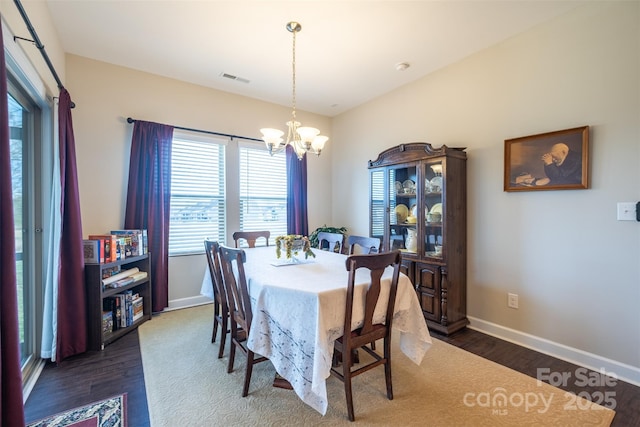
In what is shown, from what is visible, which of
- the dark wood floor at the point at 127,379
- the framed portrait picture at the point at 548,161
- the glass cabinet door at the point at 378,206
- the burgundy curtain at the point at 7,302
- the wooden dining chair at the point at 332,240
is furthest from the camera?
the glass cabinet door at the point at 378,206

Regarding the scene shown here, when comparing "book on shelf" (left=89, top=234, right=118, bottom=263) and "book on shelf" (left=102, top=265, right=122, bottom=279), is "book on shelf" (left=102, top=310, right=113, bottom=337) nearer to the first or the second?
"book on shelf" (left=102, top=265, right=122, bottom=279)

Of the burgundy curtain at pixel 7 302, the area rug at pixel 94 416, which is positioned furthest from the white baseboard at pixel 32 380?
the burgundy curtain at pixel 7 302

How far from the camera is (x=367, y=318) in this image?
1740mm

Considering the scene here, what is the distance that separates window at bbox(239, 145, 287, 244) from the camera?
4.07 m

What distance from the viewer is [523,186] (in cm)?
262

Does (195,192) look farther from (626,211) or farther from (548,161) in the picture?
(626,211)

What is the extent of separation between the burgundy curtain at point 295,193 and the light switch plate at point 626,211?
11.3 feet

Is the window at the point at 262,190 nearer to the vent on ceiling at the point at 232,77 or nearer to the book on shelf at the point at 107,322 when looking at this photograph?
the vent on ceiling at the point at 232,77

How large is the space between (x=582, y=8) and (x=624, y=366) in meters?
2.81

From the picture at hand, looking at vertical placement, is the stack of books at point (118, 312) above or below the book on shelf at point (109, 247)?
below

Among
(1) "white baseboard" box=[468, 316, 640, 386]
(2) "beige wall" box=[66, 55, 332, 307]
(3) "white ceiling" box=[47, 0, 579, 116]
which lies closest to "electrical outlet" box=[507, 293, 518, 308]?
(1) "white baseboard" box=[468, 316, 640, 386]

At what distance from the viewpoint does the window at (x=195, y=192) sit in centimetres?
356

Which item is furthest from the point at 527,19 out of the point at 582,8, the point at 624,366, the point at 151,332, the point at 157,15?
the point at 151,332

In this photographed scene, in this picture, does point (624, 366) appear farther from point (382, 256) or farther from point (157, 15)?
point (157, 15)
